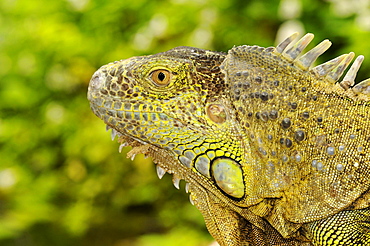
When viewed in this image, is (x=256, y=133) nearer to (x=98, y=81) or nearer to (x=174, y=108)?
(x=174, y=108)

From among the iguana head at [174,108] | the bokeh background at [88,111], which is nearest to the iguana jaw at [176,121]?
the iguana head at [174,108]

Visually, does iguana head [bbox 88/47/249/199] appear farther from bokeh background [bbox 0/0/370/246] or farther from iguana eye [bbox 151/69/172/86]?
bokeh background [bbox 0/0/370/246]

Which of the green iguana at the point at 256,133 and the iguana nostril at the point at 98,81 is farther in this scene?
the iguana nostril at the point at 98,81

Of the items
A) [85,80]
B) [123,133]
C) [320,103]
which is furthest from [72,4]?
[320,103]

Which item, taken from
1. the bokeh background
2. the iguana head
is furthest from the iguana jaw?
the bokeh background

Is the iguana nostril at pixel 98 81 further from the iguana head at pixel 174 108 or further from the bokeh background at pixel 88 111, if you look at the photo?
the bokeh background at pixel 88 111

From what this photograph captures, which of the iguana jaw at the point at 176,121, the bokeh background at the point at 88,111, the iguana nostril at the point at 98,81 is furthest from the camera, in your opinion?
the bokeh background at the point at 88,111

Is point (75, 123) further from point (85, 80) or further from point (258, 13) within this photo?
point (258, 13)
